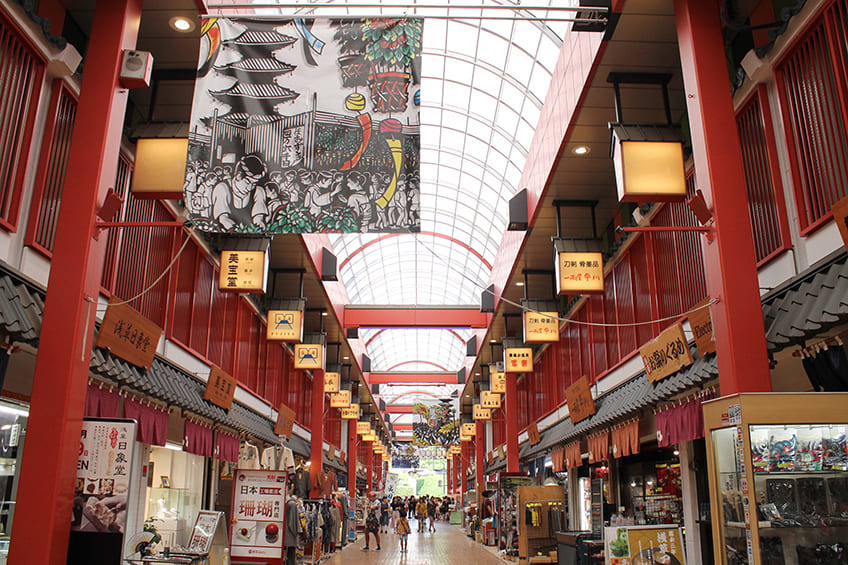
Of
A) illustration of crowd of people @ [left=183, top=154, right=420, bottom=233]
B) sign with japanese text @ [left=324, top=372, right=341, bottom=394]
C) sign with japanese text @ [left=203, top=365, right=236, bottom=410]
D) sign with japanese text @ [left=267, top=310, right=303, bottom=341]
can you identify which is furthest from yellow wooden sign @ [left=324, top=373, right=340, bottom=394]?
illustration of crowd of people @ [left=183, top=154, right=420, bottom=233]

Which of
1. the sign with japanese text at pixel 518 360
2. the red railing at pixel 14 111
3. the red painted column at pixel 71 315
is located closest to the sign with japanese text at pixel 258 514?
the red painted column at pixel 71 315

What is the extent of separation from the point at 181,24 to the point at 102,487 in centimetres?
564

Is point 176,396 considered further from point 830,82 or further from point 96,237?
point 830,82

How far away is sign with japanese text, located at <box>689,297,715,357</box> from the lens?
7.98m

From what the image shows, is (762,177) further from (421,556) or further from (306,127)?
(421,556)

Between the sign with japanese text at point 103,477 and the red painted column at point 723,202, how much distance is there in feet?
19.4

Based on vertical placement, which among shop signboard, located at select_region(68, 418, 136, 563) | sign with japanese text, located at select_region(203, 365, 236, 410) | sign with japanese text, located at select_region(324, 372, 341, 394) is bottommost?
shop signboard, located at select_region(68, 418, 136, 563)

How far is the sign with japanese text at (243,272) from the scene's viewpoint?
12797 mm

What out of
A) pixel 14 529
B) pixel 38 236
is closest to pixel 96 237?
pixel 38 236

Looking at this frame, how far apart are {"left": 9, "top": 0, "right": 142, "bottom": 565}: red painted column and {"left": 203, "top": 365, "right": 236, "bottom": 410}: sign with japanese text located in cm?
684

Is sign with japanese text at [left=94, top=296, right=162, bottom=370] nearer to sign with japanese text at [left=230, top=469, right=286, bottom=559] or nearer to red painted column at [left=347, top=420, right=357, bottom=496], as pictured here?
sign with japanese text at [left=230, top=469, right=286, bottom=559]

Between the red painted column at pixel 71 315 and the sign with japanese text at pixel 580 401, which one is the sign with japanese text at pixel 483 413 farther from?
the red painted column at pixel 71 315

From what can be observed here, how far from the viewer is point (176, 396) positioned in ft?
34.9

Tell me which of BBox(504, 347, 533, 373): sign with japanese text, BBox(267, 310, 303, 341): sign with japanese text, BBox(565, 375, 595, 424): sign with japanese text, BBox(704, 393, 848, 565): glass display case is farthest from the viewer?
BBox(504, 347, 533, 373): sign with japanese text
